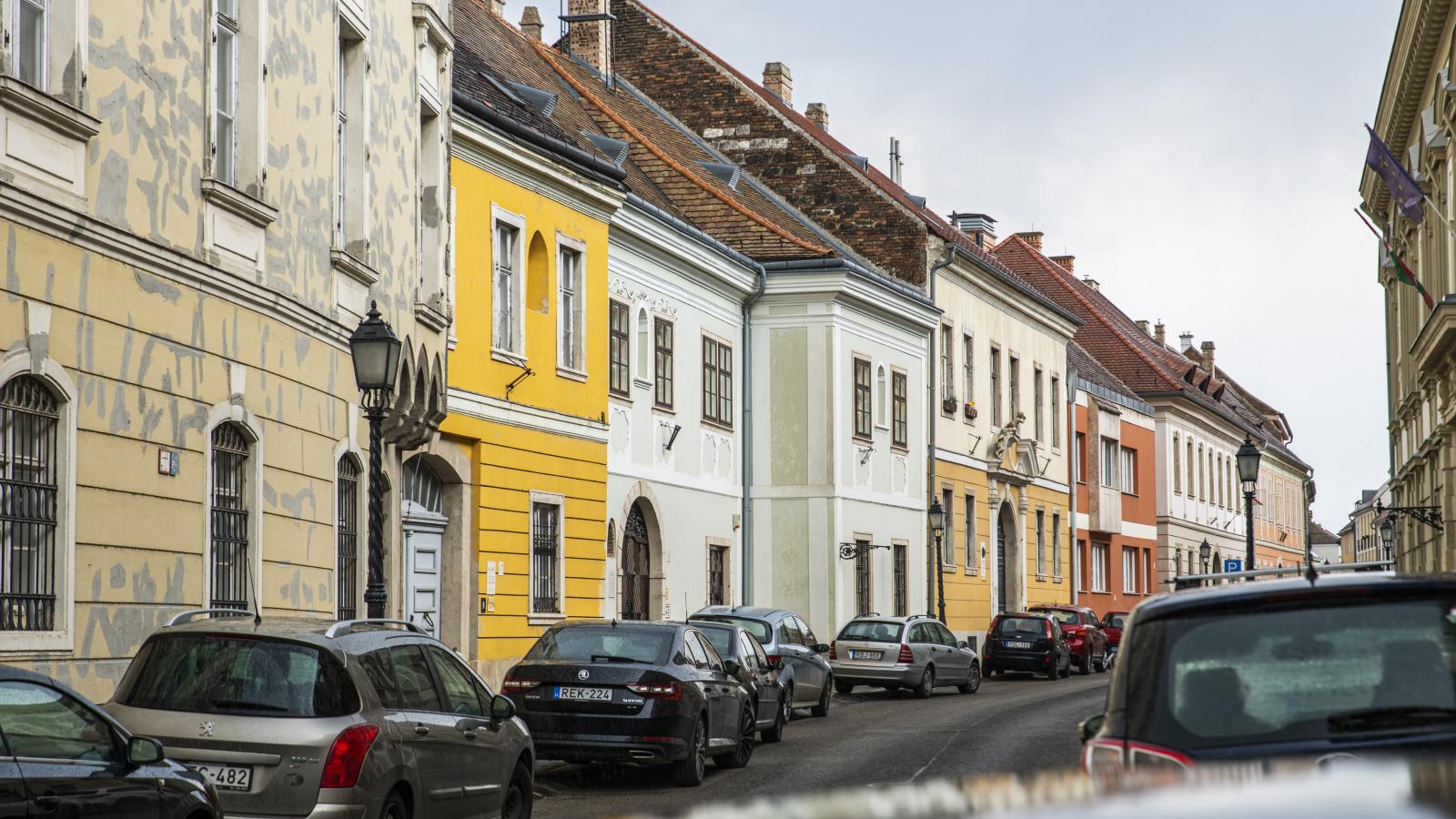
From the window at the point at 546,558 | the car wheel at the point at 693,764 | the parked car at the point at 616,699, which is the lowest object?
the car wheel at the point at 693,764

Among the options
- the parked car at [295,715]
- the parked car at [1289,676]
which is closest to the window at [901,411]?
the parked car at [295,715]

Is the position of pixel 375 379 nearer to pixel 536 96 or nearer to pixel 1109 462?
pixel 536 96

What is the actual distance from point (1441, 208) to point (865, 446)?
12722 mm

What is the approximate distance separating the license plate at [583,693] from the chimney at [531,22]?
1143 inches

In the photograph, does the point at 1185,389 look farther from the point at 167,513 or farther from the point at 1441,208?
the point at 167,513

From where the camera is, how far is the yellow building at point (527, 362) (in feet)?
80.0

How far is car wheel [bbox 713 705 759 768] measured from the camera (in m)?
18.6

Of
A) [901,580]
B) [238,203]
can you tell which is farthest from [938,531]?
[238,203]

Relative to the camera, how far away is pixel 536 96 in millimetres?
30812

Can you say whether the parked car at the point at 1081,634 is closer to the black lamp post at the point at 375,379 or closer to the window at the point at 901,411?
the window at the point at 901,411

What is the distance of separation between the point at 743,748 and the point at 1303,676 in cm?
1347

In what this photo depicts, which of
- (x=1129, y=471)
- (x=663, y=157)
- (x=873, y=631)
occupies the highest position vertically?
(x=663, y=157)

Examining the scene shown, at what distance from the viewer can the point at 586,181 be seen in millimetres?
27312

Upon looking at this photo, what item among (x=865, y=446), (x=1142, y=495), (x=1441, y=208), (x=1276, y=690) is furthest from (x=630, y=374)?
(x=1142, y=495)
